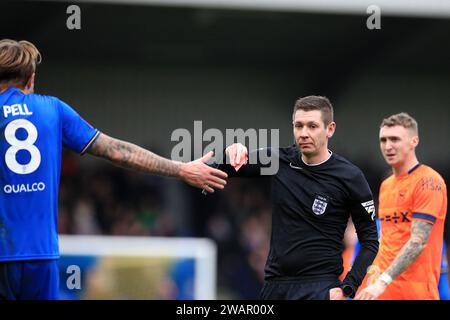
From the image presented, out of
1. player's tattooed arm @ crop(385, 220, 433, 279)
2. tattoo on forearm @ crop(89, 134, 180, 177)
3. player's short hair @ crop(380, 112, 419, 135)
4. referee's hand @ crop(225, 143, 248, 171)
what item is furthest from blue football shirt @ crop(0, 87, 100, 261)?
player's short hair @ crop(380, 112, 419, 135)

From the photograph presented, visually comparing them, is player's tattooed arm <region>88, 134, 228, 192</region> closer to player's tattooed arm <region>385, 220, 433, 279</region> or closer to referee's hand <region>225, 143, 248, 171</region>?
referee's hand <region>225, 143, 248, 171</region>

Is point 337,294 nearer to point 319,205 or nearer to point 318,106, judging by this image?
point 319,205

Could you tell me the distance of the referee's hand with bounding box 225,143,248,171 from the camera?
5.99 meters

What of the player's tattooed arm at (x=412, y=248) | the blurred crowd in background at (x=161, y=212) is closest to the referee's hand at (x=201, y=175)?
the player's tattooed arm at (x=412, y=248)

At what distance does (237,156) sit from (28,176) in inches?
62.3

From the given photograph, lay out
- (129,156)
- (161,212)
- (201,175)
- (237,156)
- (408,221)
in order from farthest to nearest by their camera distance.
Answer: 1. (161,212)
2. (408,221)
3. (237,156)
4. (201,175)
5. (129,156)

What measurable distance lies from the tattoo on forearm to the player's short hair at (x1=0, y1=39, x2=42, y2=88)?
1.95 ft

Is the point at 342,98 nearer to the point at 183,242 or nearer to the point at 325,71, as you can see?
the point at 325,71

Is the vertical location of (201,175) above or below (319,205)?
above

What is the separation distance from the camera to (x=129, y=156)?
542 centimetres

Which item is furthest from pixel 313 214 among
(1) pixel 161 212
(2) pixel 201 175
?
(1) pixel 161 212

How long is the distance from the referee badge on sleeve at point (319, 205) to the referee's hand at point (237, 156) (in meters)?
0.58

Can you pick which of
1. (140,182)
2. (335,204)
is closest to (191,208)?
(140,182)

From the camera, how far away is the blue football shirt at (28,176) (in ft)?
16.4
